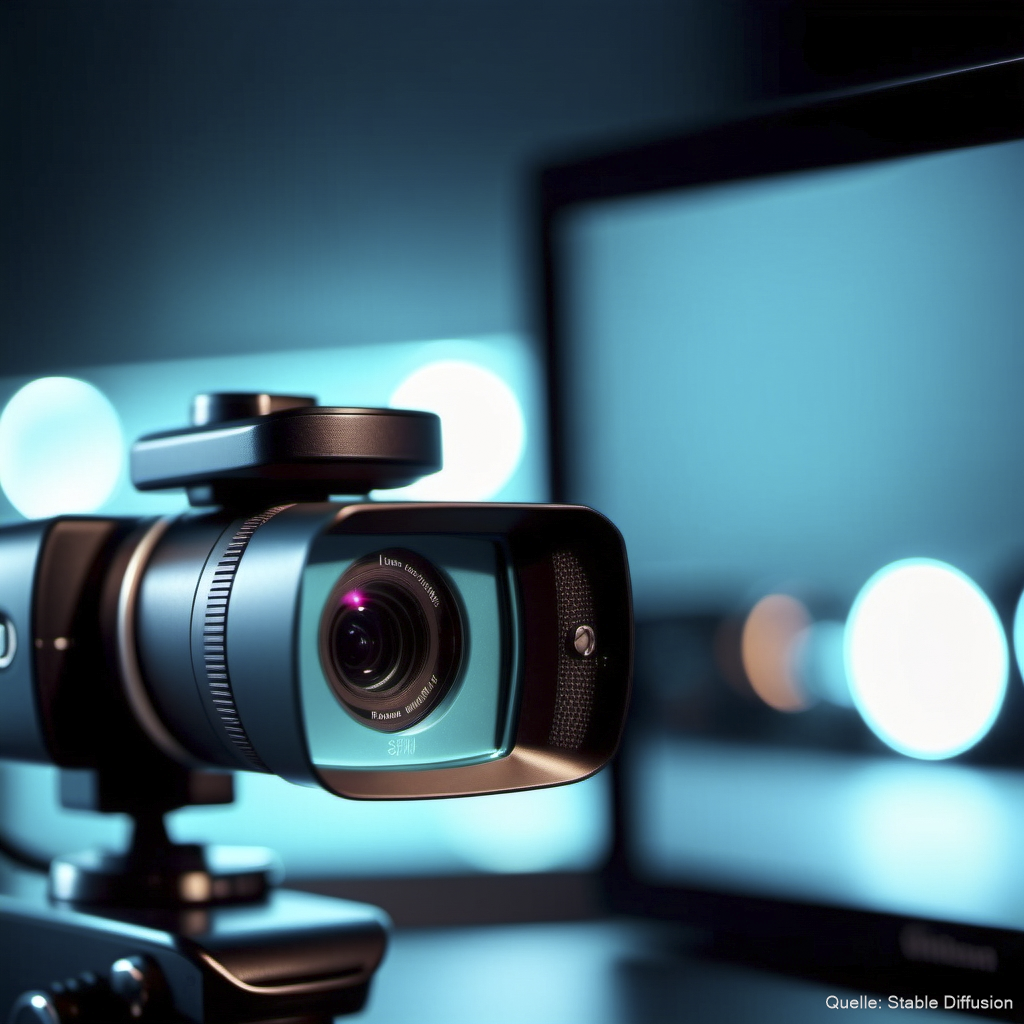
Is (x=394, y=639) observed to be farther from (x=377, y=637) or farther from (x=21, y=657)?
(x=21, y=657)

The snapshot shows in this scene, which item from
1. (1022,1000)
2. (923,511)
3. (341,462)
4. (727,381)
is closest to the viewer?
(341,462)

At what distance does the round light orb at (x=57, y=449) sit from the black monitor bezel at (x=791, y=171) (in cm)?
62

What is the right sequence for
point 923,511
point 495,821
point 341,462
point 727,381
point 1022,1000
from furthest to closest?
point 495,821 < point 727,381 < point 923,511 < point 1022,1000 < point 341,462

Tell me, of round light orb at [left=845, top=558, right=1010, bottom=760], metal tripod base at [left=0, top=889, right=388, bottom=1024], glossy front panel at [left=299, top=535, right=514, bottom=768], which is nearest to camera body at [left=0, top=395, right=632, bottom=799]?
glossy front panel at [left=299, top=535, right=514, bottom=768]

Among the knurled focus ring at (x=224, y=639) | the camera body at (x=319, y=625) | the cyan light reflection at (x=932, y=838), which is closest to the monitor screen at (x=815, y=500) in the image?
the cyan light reflection at (x=932, y=838)

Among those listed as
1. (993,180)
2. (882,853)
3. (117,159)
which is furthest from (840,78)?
(882,853)

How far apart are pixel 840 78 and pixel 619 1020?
123cm

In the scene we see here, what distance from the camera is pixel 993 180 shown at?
0.93m

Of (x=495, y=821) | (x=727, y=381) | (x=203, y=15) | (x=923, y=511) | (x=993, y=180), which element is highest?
(x=203, y=15)

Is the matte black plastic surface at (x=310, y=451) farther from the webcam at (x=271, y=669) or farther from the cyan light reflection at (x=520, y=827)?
the cyan light reflection at (x=520, y=827)

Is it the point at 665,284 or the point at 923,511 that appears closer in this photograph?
the point at 923,511

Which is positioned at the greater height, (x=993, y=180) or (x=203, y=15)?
(x=203, y=15)

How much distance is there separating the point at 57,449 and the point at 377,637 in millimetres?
928

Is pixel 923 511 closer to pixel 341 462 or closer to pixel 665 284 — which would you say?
pixel 665 284
